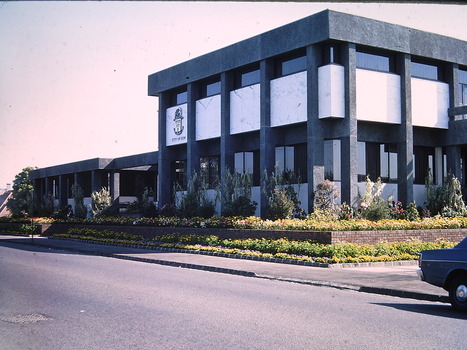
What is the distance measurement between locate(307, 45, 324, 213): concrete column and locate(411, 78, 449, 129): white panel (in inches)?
245

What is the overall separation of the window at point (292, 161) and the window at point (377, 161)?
3157mm

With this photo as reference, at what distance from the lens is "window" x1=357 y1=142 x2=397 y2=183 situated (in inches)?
1268

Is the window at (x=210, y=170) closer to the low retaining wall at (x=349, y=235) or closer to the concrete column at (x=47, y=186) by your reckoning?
the low retaining wall at (x=349, y=235)

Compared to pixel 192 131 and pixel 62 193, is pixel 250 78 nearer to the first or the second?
pixel 192 131

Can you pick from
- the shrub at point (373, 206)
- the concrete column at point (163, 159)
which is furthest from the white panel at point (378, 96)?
the concrete column at point (163, 159)

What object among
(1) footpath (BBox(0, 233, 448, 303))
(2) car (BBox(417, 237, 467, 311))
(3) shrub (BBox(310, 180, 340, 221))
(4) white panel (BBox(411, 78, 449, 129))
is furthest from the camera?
(4) white panel (BBox(411, 78, 449, 129))

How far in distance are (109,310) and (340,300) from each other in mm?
4807

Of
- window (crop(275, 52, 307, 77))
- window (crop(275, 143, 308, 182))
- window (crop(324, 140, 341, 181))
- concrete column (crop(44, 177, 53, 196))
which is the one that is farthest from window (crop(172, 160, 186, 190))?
concrete column (crop(44, 177, 53, 196))

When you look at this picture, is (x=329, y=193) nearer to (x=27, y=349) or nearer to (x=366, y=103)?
(x=366, y=103)

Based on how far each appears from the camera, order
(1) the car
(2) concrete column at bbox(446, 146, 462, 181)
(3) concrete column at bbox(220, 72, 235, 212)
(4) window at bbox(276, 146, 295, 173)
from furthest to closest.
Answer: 1. (3) concrete column at bbox(220, 72, 235, 212)
2. (4) window at bbox(276, 146, 295, 173)
3. (2) concrete column at bbox(446, 146, 462, 181)
4. (1) the car

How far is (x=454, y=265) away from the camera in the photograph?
1148cm

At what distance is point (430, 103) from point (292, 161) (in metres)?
8.53

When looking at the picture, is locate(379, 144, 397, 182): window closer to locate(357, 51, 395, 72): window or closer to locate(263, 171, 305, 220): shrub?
locate(357, 51, 395, 72): window

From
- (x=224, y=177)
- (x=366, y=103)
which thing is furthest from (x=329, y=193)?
(x=224, y=177)
